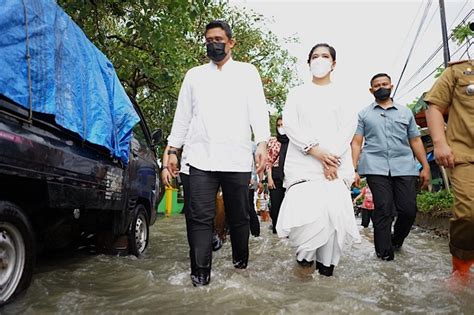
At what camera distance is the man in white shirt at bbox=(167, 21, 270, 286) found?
3.50 meters

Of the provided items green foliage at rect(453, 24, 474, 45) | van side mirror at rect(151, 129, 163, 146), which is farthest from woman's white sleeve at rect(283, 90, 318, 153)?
green foliage at rect(453, 24, 474, 45)

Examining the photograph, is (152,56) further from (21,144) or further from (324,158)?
(21,144)

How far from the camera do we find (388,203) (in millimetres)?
4781

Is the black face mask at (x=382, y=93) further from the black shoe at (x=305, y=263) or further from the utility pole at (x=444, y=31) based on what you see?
the utility pole at (x=444, y=31)

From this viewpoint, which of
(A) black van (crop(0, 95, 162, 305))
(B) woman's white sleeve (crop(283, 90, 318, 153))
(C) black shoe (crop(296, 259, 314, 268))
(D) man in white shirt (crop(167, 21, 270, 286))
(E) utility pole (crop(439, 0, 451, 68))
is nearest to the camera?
(A) black van (crop(0, 95, 162, 305))

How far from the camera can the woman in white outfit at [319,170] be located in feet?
12.2

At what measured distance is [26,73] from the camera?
9.47 ft

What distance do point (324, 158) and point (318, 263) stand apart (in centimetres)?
85

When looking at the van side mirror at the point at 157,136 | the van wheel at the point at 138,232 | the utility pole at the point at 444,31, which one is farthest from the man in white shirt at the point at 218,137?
the utility pole at the point at 444,31

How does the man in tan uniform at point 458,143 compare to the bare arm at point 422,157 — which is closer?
the man in tan uniform at point 458,143

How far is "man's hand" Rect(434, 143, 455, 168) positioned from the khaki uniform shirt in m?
0.05

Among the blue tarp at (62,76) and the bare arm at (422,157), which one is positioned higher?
the blue tarp at (62,76)

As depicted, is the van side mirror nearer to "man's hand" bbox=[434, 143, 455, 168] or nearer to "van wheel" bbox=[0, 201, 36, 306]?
"van wheel" bbox=[0, 201, 36, 306]

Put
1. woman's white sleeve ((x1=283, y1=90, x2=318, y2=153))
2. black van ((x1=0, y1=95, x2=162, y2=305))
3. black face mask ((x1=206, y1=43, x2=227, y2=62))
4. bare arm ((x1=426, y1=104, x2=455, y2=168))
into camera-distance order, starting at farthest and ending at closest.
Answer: woman's white sleeve ((x1=283, y1=90, x2=318, y2=153)) < black face mask ((x1=206, y1=43, x2=227, y2=62)) < bare arm ((x1=426, y1=104, x2=455, y2=168)) < black van ((x1=0, y1=95, x2=162, y2=305))
